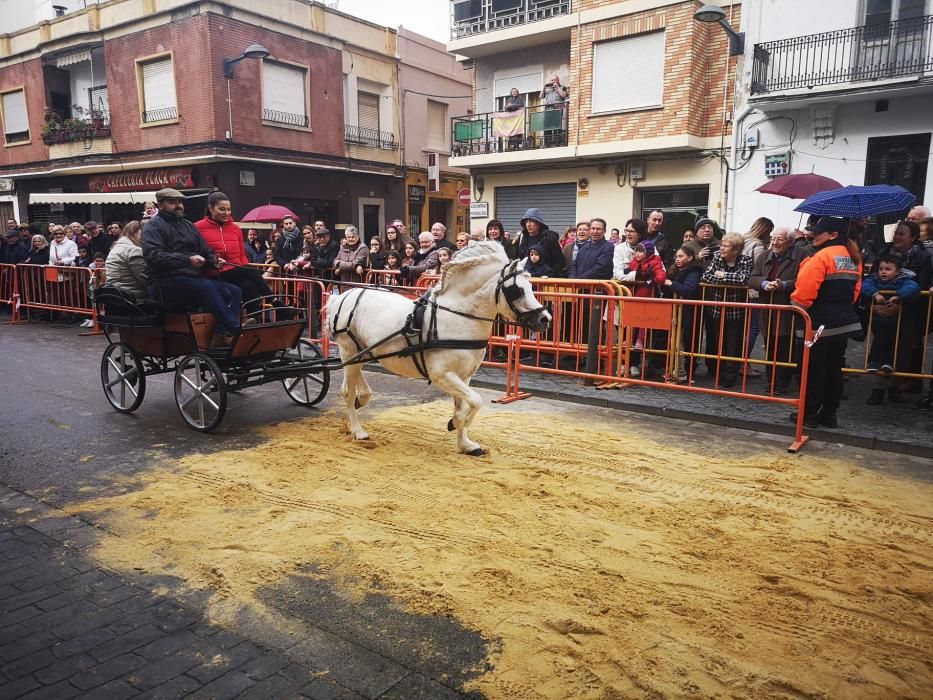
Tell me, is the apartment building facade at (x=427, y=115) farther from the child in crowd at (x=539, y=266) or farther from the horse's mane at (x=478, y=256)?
the horse's mane at (x=478, y=256)

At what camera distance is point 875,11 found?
14.9 metres

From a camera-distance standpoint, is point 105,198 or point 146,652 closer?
point 146,652

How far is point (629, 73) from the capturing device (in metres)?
18.5

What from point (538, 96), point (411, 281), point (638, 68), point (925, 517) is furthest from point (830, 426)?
point (538, 96)

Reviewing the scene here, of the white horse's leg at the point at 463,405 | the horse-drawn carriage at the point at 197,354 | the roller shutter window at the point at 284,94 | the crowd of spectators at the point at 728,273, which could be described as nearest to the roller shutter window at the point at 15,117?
the roller shutter window at the point at 284,94

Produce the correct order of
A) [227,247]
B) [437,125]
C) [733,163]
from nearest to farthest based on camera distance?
1. [227,247]
2. [733,163]
3. [437,125]

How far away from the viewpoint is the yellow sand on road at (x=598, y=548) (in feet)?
10.2

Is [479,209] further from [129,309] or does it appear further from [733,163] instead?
[129,309]

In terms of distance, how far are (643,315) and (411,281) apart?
4707 mm

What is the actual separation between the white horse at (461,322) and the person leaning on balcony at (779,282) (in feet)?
12.0

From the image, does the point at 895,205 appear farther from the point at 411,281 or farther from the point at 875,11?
the point at 875,11

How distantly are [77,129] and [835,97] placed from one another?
949 inches

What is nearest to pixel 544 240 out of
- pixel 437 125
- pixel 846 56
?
pixel 846 56

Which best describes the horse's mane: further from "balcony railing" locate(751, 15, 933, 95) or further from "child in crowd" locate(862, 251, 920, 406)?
"balcony railing" locate(751, 15, 933, 95)
